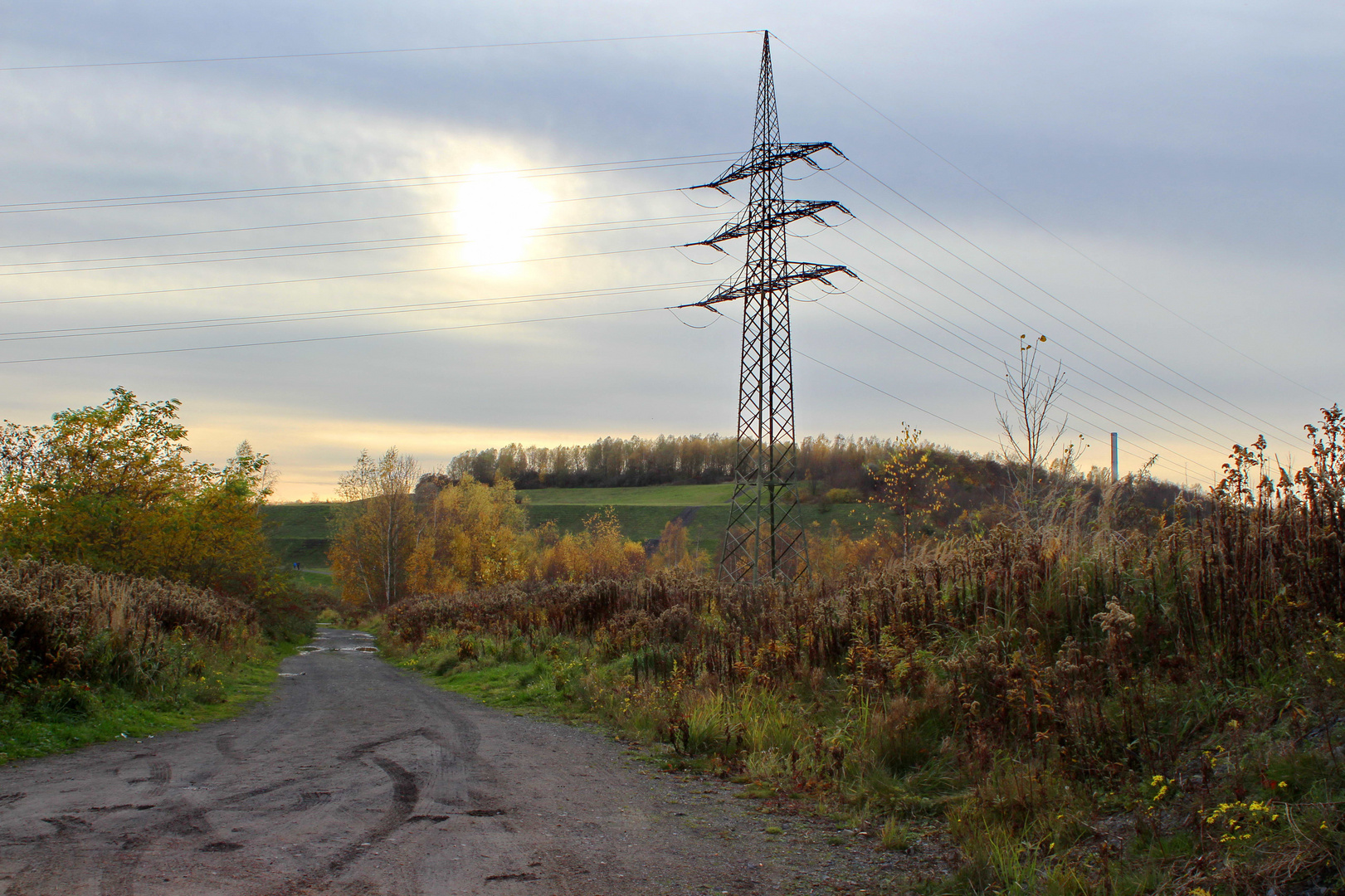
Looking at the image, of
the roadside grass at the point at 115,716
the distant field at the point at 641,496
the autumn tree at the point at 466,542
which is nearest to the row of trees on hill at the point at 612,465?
the distant field at the point at 641,496

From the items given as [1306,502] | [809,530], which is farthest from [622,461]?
[1306,502]

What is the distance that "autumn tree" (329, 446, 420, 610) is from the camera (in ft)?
193

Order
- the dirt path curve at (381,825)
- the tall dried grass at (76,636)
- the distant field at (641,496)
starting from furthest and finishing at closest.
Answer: the distant field at (641,496) → the tall dried grass at (76,636) → the dirt path curve at (381,825)

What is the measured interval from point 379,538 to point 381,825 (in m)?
57.0

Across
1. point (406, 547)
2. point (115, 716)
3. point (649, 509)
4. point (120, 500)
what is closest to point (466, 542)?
point (406, 547)

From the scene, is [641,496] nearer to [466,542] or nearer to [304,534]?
[304,534]

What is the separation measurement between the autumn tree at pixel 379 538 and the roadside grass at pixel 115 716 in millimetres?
45582

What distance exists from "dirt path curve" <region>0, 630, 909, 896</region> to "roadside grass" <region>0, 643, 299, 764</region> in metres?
0.48

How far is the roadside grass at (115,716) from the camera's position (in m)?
8.13

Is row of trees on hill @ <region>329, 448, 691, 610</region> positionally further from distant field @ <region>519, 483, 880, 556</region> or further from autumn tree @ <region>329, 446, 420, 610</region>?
distant field @ <region>519, 483, 880, 556</region>

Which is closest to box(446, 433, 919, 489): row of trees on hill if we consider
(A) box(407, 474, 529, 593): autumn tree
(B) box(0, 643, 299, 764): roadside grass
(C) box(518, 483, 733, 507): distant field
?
(C) box(518, 483, 733, 507): distant field

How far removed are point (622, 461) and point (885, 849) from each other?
442ft

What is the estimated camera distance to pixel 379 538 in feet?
193

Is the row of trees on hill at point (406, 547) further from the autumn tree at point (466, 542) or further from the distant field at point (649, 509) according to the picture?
the distant field at point (649, 509)
